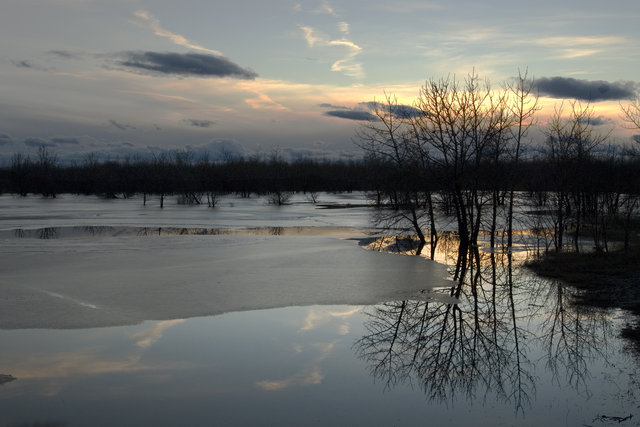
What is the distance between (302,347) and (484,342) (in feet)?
9.83

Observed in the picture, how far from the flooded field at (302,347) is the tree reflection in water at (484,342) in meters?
0.04

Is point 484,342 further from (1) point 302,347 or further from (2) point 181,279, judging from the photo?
(2) point 181,279

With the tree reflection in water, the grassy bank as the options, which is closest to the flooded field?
the tree reflection in water

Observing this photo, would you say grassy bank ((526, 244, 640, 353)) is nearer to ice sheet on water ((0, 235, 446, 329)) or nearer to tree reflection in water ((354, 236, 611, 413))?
tree reflection in water ((354, 236, 611, 413))

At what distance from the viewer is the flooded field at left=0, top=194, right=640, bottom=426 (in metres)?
6.14

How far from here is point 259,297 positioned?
38.1 ft

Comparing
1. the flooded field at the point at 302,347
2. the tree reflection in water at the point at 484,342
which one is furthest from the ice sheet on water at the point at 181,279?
the tree reflection in water at the point at 484,342

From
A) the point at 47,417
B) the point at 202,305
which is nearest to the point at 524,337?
the point at 202,305

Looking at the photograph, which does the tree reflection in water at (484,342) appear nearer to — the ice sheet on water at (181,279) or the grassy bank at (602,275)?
the grassy bank at (602,275)

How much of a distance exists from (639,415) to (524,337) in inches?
127

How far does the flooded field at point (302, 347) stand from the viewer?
20.1ft

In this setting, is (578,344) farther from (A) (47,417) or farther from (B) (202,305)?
(A) (47,417)

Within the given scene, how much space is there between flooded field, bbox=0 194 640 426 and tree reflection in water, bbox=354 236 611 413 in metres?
0.04

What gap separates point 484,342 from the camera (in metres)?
8.73
